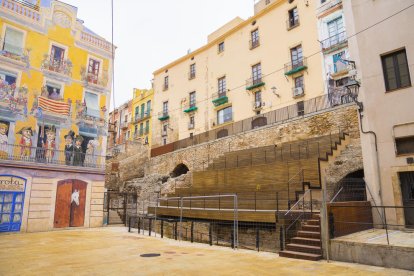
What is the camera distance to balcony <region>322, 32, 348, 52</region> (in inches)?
760

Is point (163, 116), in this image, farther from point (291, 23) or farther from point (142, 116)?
point (291, 23)

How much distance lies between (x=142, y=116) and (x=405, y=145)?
34053 mm

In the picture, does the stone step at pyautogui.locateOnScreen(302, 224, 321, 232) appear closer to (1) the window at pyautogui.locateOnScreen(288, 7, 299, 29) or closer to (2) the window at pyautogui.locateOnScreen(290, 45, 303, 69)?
(2) the window at pyautogui.locateOnScreen(290, 45, 303, 69)

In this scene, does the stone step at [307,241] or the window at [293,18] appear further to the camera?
the window at [293,18]

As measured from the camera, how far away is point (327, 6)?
2059 cm

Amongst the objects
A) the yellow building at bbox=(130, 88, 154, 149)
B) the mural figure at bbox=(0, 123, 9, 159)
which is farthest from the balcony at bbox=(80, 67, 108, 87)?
the yellow building at bbox=(130, 88, 154, 149)

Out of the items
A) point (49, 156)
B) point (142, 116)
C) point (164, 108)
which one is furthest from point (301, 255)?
point (142, 116)

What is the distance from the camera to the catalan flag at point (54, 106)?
1644 cm

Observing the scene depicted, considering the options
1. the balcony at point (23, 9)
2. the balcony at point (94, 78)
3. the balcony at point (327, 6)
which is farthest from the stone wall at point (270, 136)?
the balcony at point (23, 9)

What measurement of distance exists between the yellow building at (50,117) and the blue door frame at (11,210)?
1.6 inches

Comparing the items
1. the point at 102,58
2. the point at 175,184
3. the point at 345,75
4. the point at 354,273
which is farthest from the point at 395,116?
the point at 102,58

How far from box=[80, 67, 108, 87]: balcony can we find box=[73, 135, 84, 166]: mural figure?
3.77m

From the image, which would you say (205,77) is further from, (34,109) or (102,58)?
(34,109)

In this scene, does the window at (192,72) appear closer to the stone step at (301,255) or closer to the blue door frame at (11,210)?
the blue door frame at (11,210)
